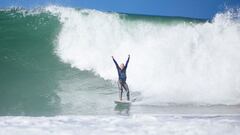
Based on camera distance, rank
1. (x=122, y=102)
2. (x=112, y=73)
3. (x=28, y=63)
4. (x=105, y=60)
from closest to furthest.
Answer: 1. (x=122, y=102)
2. (x=28, y=63)
3. (x=112, y=73)
4. (x=105, y=60)

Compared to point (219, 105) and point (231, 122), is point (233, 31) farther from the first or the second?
point (231, 122)

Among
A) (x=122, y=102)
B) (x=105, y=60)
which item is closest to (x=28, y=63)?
(x=105, y=60)

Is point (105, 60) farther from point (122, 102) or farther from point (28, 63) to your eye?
point (122, 102)

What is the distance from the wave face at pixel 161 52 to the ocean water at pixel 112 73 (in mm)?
38

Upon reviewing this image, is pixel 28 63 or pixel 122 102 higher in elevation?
pixel 28 63

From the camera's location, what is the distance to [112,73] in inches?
574

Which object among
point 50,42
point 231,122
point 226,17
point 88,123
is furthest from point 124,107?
point 226,17

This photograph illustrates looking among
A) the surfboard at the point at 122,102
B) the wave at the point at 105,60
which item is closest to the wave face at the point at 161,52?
the wave at the point at 105,60

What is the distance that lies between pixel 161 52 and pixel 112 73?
7.96ft

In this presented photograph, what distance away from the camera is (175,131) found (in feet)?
24.9

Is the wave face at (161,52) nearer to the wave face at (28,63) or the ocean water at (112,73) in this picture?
the ocean water at (112,73)

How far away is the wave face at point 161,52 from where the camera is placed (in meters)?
12.7

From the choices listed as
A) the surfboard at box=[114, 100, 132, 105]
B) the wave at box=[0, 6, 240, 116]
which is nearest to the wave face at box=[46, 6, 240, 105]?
the wave at box=[0, 6, 240, 116]

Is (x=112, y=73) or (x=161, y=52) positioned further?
(x=161, y=52)
